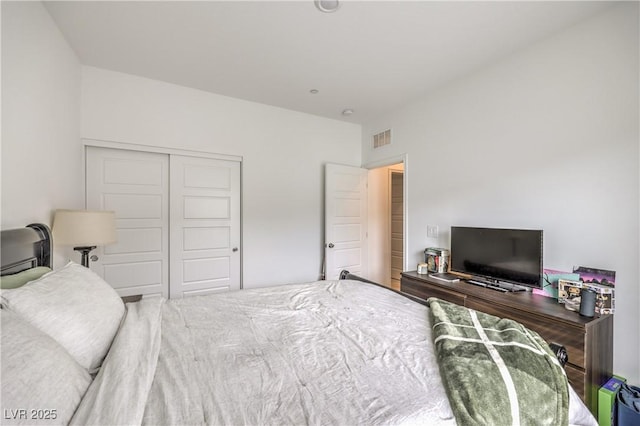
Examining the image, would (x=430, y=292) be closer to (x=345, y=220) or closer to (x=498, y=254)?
(x=498, y=254)

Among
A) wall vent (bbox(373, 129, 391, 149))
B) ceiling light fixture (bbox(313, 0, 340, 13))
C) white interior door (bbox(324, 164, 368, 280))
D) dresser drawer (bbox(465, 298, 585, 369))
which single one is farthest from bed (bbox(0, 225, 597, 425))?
wall vent (bbox(373, 129, 391, 149))

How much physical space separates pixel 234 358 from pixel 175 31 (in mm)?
2396

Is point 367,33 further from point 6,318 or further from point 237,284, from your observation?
point 237,284

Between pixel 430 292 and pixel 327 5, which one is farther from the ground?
pixel 327 5

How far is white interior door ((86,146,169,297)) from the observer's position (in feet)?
9.22

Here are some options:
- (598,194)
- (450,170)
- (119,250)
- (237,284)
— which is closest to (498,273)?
(598,194)

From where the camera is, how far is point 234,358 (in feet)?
3.73

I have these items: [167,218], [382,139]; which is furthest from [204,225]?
[382,139]

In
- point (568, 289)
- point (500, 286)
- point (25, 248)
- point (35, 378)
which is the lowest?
point (500, 286)

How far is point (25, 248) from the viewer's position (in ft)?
4.71

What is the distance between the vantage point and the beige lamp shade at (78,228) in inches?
77.2

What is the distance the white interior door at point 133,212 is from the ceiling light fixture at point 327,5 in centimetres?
225

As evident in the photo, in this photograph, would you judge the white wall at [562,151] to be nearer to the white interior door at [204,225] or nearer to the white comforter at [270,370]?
the white comforter at [270,370]

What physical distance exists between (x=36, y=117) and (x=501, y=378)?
9.37 feet
